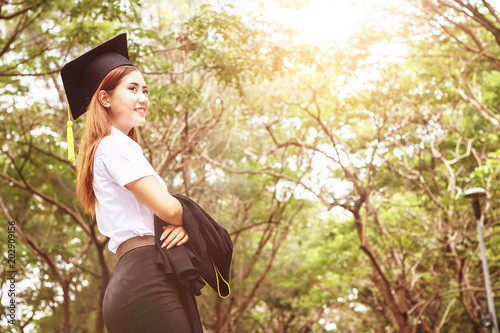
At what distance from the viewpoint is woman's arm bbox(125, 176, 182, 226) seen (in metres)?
1.90

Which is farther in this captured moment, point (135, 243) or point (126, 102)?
point (126, 102)

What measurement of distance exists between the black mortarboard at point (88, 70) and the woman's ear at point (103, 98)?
0.12 feet

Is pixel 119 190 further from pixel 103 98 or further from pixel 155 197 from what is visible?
pixel 103 98

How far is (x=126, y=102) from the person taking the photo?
7.11 ft

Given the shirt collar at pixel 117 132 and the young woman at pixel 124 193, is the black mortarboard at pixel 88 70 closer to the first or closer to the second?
the young woman at pixel 124 193

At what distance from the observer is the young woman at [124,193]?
1.87 meters

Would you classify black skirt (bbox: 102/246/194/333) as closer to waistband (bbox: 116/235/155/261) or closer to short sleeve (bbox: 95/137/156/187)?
waistband (bbox: 116/235/155/261)

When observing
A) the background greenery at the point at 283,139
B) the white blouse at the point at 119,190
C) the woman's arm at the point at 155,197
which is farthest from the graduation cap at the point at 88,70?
the background greenery at the point at 283,139

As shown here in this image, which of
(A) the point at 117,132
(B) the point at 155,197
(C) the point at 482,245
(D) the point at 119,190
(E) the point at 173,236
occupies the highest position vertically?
(A) the point at 117,132

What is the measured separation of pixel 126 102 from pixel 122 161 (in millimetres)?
321

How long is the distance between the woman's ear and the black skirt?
62 centimetres

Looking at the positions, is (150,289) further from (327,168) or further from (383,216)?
(383,216)

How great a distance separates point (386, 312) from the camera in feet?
60.2

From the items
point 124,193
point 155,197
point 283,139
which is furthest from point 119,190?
point 283,139
